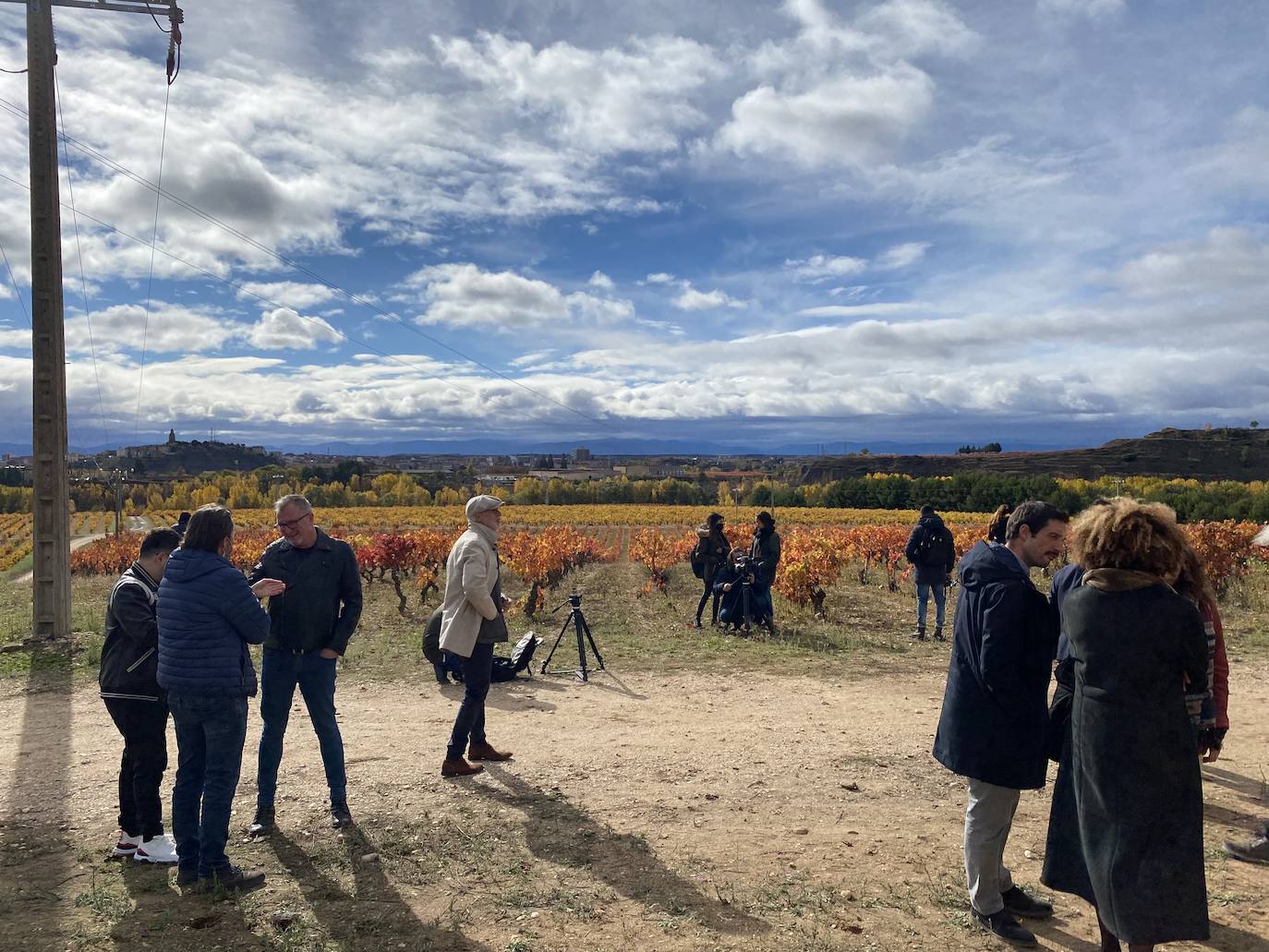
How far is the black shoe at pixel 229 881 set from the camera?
12.8ft

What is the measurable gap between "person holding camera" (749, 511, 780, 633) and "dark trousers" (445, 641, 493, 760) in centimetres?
597

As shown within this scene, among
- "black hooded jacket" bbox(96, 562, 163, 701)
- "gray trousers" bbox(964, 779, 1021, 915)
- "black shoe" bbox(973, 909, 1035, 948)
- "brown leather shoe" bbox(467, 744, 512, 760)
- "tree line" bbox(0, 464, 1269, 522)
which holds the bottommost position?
"tree line" bbox(0, 464, 1269, 522)

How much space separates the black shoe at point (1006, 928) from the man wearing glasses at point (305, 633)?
3387 mm

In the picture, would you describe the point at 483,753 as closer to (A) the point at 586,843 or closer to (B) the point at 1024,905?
(A) the point at 586,843

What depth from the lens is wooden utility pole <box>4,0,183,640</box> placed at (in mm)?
10453

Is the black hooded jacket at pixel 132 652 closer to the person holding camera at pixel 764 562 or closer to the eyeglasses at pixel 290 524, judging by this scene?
the eyeglasses at pixel 290 524

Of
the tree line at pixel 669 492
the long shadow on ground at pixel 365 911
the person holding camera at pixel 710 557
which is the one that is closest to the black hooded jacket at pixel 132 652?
the long shadow on ground at pixel 365 911

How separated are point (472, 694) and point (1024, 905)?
3422mm

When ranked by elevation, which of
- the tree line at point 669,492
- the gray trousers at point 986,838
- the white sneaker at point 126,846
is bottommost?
the tree line at point 669,492

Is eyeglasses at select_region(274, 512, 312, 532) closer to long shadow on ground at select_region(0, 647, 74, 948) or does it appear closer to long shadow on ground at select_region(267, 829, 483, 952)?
long shadow on ground at select_region(267, 829, 483, 952)

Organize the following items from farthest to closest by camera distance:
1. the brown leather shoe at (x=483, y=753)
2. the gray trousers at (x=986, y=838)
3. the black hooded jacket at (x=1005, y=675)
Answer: the brown leather shoe at (x=483, y=753), the gray trousers at (x=986, y=838), the black hooded jacket at (x=1005, y=675)

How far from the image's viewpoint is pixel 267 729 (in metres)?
4.73

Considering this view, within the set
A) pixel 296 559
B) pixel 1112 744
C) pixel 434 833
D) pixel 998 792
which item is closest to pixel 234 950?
pixel 434 833

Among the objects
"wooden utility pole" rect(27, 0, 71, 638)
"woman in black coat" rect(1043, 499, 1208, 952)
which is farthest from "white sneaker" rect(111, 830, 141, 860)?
"wooden utility pole" rect(27, 0, 71, 638)
